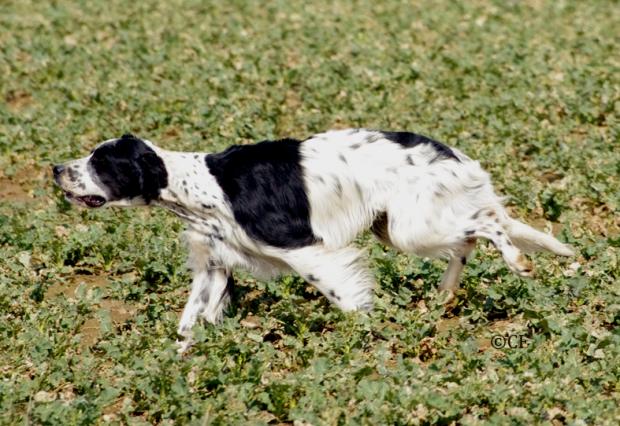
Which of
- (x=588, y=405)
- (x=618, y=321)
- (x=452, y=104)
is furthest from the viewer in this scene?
(x=452, y=104)

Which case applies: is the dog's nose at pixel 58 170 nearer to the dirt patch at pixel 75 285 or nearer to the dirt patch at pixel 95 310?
the dirt patch at pixel 95 310

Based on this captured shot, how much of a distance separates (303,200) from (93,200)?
127 cm

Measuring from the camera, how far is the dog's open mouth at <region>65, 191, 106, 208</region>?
7320 mm

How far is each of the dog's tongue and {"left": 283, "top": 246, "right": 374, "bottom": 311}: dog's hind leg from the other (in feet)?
3.99

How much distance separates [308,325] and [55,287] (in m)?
2.17

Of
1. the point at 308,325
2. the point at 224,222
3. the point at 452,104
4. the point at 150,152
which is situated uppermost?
the point at 150,152

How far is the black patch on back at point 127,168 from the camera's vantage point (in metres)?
7.23

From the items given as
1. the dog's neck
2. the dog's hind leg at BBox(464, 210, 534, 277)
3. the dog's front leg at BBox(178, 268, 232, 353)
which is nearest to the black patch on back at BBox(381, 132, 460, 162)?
the dog's hind leg at BBox(464, 210, 534, 277)

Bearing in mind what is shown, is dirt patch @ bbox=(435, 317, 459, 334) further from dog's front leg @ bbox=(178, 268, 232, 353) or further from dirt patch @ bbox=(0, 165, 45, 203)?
dirt patch @ bbox=(0, 165, 45, 203)

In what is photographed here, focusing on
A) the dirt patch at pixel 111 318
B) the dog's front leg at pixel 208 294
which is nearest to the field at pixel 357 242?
the dirt patch at pixel 111 318

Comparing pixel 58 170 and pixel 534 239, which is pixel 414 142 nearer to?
pixel 534 239

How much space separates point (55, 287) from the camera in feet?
28.0

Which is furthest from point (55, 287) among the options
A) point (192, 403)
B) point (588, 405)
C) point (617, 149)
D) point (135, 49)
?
point (135, 49)

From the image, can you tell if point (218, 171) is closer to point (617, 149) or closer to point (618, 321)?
point (618, 321)
